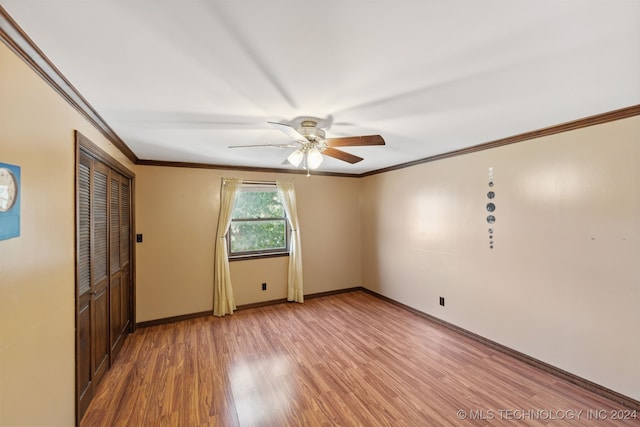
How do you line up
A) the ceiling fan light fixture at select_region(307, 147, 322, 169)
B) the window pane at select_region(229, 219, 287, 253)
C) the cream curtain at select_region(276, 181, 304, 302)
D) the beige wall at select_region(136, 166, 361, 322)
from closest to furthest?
the ceiling fan light fixture at select_region(307, 147, 322, 169)
the beige wall at select_region(136, 166, 361, 322)
the window pane at select_region(229, 219, 287, 253)
the cream curtain at select_region(276, 181, 304, 302)

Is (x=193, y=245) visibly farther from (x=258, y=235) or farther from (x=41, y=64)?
(x=41, y=64)

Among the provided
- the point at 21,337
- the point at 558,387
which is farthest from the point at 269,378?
the point at 558,387

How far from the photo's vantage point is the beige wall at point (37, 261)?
1145mm

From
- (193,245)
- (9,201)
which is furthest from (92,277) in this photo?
(193,245)

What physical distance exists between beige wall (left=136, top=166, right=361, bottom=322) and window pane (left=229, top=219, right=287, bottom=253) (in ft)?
0.84

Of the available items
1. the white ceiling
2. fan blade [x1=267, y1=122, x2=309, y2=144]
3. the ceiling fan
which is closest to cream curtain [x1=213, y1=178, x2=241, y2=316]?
the white ceiling

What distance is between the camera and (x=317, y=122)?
87.1 inches

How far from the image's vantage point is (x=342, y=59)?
54.6 inches

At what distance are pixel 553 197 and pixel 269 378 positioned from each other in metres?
3.16

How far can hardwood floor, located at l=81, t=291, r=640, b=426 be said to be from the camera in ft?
6.59

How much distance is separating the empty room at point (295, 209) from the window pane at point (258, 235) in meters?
0.05

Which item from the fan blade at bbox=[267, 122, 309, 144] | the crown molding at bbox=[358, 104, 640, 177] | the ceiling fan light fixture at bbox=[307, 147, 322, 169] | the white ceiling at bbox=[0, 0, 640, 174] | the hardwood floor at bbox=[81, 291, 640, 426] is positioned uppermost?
the white ceiling at bbox=[0, 0, 640, 174]

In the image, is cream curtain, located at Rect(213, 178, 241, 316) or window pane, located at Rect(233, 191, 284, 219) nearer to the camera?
cream curtain, located at Rect(213, 178, 241, 316)

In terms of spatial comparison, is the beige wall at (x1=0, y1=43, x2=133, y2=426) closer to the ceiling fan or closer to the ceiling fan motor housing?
the ceiling fan
